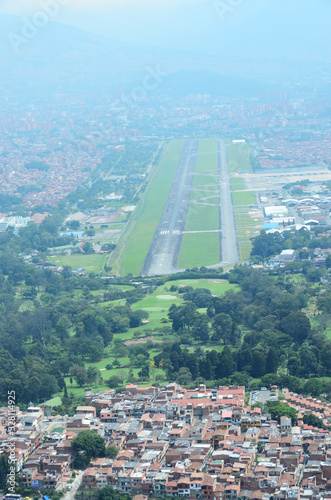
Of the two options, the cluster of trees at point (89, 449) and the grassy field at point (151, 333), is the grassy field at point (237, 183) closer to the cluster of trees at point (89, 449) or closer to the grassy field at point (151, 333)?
the grassy field at point (151, 333)

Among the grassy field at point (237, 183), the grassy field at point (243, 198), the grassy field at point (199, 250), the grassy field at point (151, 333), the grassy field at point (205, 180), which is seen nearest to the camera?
the grassy field at point (151, 333)

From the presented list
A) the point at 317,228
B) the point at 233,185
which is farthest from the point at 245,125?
the point at 317,228

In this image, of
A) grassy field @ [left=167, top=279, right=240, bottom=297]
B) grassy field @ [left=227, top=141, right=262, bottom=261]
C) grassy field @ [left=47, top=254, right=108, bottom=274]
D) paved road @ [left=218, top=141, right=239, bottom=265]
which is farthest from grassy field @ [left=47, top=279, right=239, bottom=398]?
grassy field @ [left=47, top=254, right=108, bottom=274]

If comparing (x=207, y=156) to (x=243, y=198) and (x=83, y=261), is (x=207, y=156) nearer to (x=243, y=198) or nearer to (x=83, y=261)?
(x=243, y=198)

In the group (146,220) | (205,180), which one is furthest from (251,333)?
(205,180)

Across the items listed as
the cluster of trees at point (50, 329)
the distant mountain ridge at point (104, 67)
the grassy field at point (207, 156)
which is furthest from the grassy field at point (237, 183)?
the distant mountain ridge at point (104, 67)

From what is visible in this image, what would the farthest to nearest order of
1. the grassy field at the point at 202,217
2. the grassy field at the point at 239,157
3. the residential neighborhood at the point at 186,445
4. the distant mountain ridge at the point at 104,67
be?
the distant mountain ridge at the point at 104,67 → the grassy field at the point at 239,157 → the grassy field at the point at 202,217 → the residential neighborhood at the point at 186,445

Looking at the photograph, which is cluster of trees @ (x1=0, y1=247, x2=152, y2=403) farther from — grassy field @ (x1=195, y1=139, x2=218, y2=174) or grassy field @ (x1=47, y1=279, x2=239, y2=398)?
grassy field @ (x1=195, y1=139, x2=218, y2=174)
